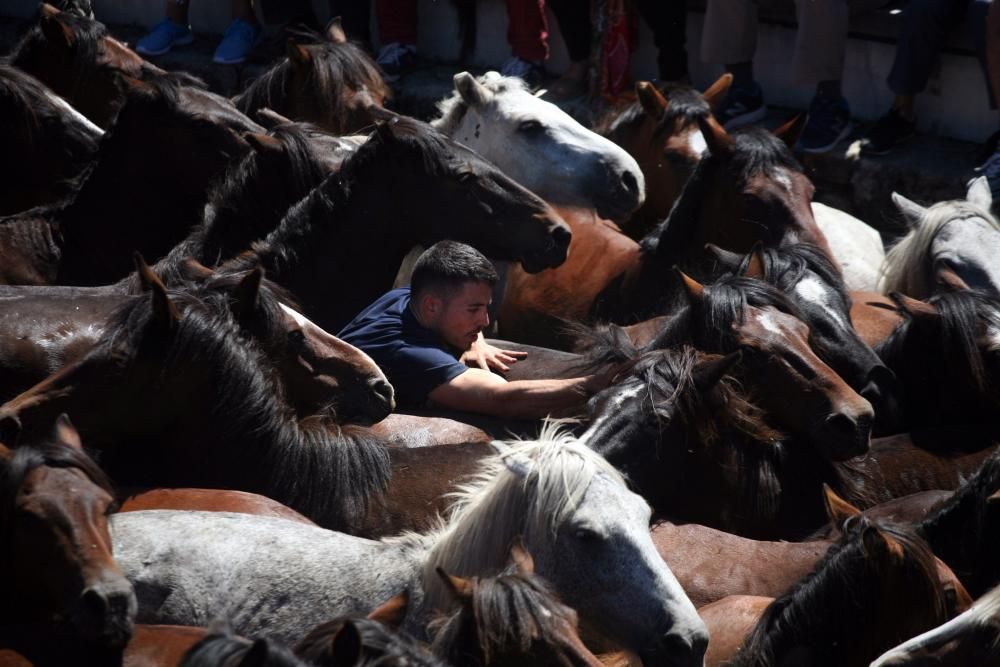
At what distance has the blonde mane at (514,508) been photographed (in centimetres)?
285

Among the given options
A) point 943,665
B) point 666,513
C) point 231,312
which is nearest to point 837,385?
point 666,513

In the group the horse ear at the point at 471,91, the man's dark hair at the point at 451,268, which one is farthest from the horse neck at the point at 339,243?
the horse ear at the point at 471,91

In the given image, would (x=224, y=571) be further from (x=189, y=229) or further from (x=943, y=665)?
(x=189, y=229)

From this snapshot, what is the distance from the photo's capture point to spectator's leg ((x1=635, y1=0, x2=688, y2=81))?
7133mm

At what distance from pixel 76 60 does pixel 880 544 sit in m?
4.48

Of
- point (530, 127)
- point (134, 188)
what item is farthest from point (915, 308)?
point (134, 188)

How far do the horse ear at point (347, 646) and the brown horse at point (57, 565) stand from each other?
570 millimetres

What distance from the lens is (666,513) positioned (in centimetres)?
378

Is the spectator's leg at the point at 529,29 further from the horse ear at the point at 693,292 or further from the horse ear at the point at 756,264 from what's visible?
the horse ear at the point at 693,292

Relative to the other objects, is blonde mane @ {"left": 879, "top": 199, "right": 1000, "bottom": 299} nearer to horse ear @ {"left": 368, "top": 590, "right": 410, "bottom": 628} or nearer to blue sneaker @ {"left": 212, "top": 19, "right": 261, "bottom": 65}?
horse ear @ {"left": 368, "top": 590, "right": 410, "bottom": 628}

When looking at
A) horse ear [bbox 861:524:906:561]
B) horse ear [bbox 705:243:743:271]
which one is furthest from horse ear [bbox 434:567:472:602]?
horse ear [bbox 705:243:743:271]

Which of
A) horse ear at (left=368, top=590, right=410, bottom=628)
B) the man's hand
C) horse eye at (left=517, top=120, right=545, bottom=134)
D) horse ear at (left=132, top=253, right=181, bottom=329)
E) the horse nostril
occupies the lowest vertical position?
the man's hand

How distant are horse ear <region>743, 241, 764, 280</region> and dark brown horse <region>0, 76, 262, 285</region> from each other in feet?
5.92

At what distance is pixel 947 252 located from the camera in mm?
5168
